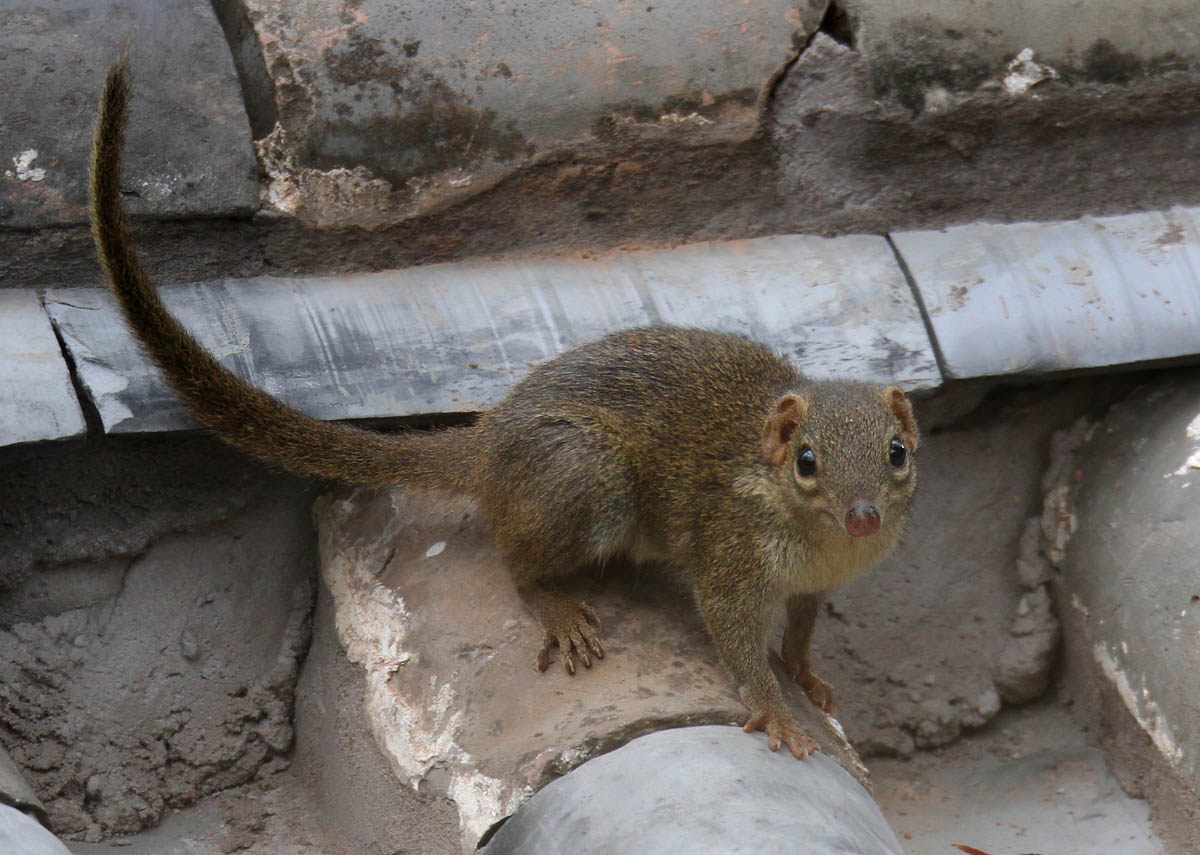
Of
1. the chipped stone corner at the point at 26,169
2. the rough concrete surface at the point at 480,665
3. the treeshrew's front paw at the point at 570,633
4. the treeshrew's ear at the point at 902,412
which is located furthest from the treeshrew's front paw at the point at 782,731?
the chipped stone corner at the point at 26,169

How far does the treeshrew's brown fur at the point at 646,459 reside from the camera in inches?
113

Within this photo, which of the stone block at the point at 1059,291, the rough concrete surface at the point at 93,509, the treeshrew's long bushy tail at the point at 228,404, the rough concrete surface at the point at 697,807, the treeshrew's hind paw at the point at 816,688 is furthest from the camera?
the stone block at the point at 1059,291

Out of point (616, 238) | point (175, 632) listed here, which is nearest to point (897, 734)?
point (616, 238)

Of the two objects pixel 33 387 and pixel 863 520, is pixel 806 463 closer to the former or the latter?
pixel 863 520

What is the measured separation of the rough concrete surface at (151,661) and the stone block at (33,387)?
27cm

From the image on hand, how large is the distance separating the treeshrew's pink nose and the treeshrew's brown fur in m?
0.01

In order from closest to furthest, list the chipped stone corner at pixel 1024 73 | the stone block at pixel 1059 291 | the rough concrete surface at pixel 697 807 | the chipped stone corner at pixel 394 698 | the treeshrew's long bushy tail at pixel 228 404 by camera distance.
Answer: the rough concrete surface at pixel 697 807 < the chipped stone corner at pixel 394 698 < the treeshrew's long bushy tail at pixel 228 404 < the stone block at pixel 1059 291 < the chipped stone corner at pixel 1024 73

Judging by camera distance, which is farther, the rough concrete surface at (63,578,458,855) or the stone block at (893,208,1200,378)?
the stone block at (893,208,1200,378)

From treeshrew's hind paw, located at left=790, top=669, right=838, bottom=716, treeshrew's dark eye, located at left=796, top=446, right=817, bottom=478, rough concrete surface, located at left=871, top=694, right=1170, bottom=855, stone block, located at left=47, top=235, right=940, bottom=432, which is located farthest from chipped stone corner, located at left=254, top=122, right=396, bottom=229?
rough concrete surface, located at left=871, top=694, right=1170, bottom=855

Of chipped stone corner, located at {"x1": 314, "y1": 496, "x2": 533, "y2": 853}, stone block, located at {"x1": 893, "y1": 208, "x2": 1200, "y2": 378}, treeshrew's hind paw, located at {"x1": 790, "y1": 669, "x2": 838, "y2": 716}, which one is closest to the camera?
chipped stone corner, located at {"x1": 314, "y1": 496, "x2": 533, "y2": 853}

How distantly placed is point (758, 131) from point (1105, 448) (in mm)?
1144

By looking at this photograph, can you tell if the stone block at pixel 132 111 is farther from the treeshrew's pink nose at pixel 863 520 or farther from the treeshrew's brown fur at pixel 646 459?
the treeshrew's pink nose at pixel 863 520

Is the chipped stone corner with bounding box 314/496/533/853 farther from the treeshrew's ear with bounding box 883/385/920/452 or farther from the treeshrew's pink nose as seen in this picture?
the treeshrew's ear with bounding box 883/385/920/452

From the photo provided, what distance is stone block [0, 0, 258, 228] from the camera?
124 inches
